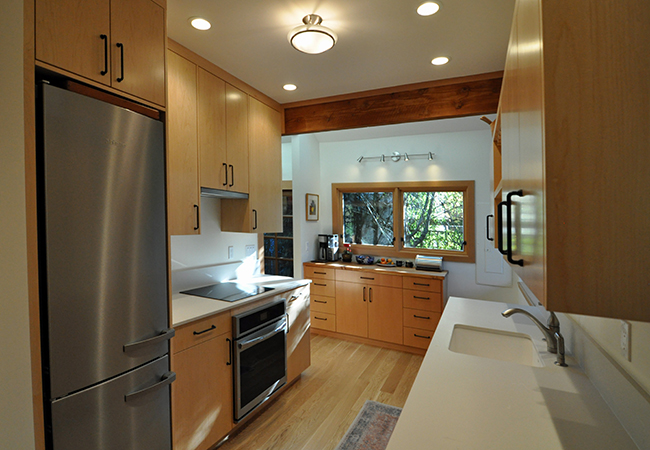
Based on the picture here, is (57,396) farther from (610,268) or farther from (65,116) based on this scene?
(610,268)

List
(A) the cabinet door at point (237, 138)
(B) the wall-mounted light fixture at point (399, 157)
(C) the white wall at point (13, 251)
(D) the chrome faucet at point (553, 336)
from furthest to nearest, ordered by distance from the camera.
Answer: (B) the wall-mounted light fixture at point (399, 157) < (A) the cabinet door at point (237, 138) < (D) the chrome faucet at point (553, 336) < (C) the white wall at point (13, 251)

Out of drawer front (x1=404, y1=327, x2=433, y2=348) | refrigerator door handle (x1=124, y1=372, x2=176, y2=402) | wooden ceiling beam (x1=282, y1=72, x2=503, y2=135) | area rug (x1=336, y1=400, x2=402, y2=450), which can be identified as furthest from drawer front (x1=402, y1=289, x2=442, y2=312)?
refrigerator door handle (x1=124, y1=372, x2=176, y2=402)

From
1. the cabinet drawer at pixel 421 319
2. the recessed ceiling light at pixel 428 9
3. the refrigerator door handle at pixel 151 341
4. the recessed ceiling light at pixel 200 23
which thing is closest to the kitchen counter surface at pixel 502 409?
the refrigerator door handle at pixel 151 341

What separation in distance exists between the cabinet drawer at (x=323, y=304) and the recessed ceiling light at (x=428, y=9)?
10.4 feet

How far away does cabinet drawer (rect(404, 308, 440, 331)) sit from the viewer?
3.56 meters

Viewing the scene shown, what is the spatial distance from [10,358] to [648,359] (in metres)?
1.77

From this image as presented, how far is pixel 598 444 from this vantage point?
0.90 metres

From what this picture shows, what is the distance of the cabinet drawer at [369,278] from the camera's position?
376 centimetres

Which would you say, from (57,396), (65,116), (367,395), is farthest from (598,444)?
(367,395)

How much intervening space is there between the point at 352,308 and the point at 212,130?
2.59 metres

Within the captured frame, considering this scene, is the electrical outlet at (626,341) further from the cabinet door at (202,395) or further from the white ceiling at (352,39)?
the cabinet door at (202,395)

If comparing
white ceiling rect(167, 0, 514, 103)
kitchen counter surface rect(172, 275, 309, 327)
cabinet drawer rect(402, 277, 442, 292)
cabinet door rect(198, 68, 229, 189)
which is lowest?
cabinet drawer rect(402, 277, 442, 292)

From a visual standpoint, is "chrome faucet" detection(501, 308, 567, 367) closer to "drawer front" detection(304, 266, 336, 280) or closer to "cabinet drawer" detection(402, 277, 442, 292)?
"cabinet drawer" detection(402, 277, 442, 292)

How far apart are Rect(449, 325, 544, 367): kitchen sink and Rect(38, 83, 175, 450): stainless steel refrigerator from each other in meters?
1.46
